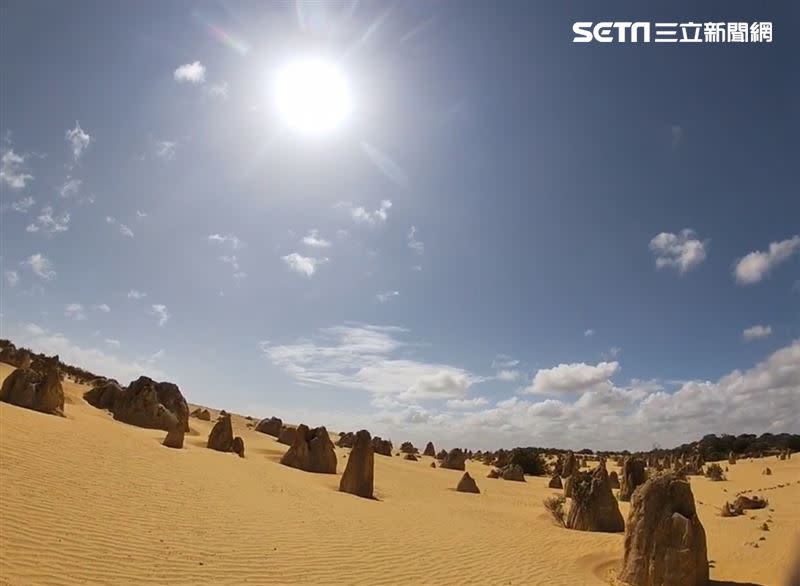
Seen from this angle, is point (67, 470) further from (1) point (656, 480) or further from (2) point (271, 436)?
(2) point (271, 436)

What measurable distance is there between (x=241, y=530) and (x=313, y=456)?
15.1m

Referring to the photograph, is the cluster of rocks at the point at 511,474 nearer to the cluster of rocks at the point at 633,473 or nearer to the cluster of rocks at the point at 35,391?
the cluster of rocks at the point at 633,473

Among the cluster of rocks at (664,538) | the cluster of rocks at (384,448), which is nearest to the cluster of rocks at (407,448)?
the cluster of rocks at (384,448)

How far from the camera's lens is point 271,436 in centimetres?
4409

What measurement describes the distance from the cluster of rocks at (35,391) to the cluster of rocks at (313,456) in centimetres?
1075

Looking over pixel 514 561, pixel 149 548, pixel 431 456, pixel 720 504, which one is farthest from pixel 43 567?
pixel 431 456

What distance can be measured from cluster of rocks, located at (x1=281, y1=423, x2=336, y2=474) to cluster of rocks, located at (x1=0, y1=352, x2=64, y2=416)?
10750 mm

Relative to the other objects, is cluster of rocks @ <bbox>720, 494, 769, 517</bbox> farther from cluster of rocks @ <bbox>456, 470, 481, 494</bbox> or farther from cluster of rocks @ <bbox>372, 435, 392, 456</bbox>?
cluster of rocks @ <bbox>372, 435, 392, 456</bbox>

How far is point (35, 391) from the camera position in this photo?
24.1m

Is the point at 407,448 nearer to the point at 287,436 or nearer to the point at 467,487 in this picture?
the point at 287,436

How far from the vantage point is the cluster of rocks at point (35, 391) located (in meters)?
23.7

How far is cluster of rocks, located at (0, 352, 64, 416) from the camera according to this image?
77.7ft

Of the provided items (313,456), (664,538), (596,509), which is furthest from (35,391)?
(664,538)

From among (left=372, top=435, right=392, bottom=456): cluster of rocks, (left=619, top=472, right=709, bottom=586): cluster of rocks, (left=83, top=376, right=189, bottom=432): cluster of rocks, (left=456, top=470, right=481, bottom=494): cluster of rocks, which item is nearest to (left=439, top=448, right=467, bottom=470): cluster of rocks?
(left=372, top=435, right=392, bottom=456): cluster of rocks
